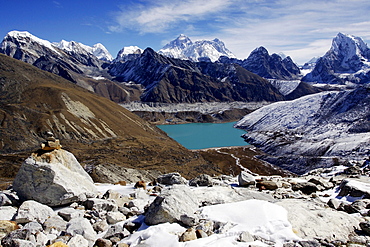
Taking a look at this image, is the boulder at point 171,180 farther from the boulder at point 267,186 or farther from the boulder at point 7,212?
the boulder at point 7,212

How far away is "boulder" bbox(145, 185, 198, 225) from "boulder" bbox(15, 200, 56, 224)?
11.8 feet

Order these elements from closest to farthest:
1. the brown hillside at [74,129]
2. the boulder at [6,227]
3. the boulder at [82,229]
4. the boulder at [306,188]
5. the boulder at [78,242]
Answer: the boulder at [78,242], the boulder at [6,227], the boulder at [82,229], the boulder at [306,188], the brown hillside at [74,129]

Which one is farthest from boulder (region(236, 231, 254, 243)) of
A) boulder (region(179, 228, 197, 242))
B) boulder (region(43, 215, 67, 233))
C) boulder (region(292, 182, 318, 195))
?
boulder (region(292, 182, 318, 195))

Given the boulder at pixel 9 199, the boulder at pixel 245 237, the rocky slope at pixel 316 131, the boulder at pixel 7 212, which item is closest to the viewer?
the boulder at pixel 245 237

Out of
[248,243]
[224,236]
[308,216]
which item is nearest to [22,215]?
[224,236]

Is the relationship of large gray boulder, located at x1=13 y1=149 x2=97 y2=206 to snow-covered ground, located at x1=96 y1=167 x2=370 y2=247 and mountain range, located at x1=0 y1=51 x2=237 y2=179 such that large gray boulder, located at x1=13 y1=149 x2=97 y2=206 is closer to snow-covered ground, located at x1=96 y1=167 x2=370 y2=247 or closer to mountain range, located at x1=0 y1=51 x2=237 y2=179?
snow-covered ground, located at x1=96 y1=167 x2=370 y2=247

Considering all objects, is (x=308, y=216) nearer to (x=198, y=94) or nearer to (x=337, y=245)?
(x=337, y=245)

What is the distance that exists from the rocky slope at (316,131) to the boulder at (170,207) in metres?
53.0

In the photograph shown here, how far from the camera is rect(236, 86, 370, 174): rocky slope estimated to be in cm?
5731

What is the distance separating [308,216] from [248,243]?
9.73 feet

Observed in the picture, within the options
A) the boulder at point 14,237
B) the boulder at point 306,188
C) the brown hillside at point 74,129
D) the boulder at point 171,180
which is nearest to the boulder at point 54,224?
the boulder at point 14,237

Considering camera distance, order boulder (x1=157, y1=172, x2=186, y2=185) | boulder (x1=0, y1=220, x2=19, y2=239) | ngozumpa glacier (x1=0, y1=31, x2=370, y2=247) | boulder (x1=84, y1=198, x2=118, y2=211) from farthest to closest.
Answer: boulder (x1=157, y1=172, x2=186, y2=185) < boulder (x1=84, y1=198, x2=118, y2=211) < ngozumpa glacier (x1=0, y1=31, x2=370, y2=247) < boulder (x1=0, y1=220, x2=19, y2=239)

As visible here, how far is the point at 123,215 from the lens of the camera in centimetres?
938

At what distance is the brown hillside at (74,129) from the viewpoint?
46625 millimetres
